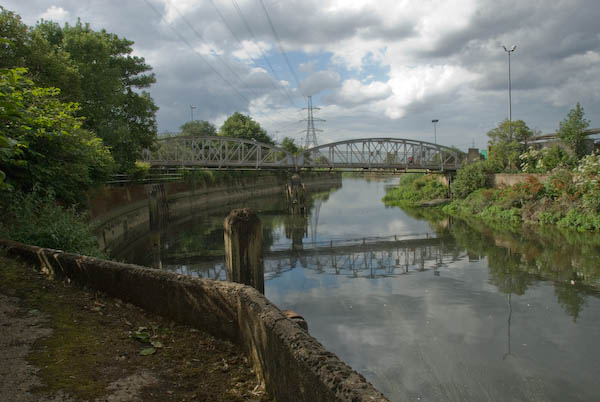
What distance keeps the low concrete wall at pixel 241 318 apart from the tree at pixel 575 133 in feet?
122

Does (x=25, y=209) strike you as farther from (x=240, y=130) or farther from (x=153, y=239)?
(x=240, y=130)

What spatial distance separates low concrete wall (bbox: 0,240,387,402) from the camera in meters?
2.76

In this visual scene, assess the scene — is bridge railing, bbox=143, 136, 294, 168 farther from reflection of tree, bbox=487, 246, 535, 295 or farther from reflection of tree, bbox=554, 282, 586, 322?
reflection of tree, bbox=554, 282, 586, 322

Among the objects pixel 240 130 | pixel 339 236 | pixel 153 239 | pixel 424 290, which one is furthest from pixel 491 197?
pixel 240 130

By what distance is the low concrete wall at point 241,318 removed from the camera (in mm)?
2764

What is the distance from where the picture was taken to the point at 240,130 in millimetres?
81000

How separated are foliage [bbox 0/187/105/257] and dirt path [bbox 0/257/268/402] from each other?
3975 millimetres

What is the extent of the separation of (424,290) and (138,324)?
1107cm

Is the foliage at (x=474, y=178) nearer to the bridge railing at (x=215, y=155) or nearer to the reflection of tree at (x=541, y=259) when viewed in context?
the reflection of tree at (x=541, y=259)

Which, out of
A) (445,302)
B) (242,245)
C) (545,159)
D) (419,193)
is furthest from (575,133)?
(242,245)

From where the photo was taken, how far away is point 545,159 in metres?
34.5

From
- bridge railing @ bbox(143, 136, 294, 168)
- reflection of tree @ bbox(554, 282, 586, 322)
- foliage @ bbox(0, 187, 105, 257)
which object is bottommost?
reflection of tree @ bbox(554, 282, 586, 322)

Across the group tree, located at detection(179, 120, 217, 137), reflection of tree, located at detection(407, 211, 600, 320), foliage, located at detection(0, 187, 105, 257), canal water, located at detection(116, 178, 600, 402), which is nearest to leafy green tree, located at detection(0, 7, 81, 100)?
foliage, located at detection(0, 187, 105, 257)

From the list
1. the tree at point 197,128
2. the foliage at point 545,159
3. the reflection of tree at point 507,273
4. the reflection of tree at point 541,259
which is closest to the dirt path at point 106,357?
the reflection of tree at point 541,259
